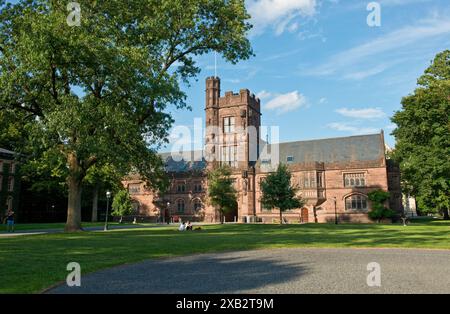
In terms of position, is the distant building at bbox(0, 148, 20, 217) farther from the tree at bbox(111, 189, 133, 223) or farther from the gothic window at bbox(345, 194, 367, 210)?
the gothic window at bbox(345, 194, 367, 210)

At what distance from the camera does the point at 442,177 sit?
124 feet

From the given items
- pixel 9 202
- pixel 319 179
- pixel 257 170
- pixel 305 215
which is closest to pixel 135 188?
pixel 9 202

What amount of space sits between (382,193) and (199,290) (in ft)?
157

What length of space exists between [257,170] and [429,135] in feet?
88.7

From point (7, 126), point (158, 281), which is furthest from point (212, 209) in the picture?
point (158, 281)

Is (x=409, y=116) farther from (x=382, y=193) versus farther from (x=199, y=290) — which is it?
(x=199, y=290)

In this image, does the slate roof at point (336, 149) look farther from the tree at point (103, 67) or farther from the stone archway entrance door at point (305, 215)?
the tree at point (103, 67)

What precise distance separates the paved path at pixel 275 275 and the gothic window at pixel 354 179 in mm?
40862

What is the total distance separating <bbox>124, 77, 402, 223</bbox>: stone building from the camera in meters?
53.3

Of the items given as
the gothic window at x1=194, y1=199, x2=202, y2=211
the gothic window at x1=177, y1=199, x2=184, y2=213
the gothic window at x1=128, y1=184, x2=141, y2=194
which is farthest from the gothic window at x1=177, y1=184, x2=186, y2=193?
the gothic window at x1=128, y1=184, x2=141, y2=194

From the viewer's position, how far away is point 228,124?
66.6 meters

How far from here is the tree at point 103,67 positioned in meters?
21.0

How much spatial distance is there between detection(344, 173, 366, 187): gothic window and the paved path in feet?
134
